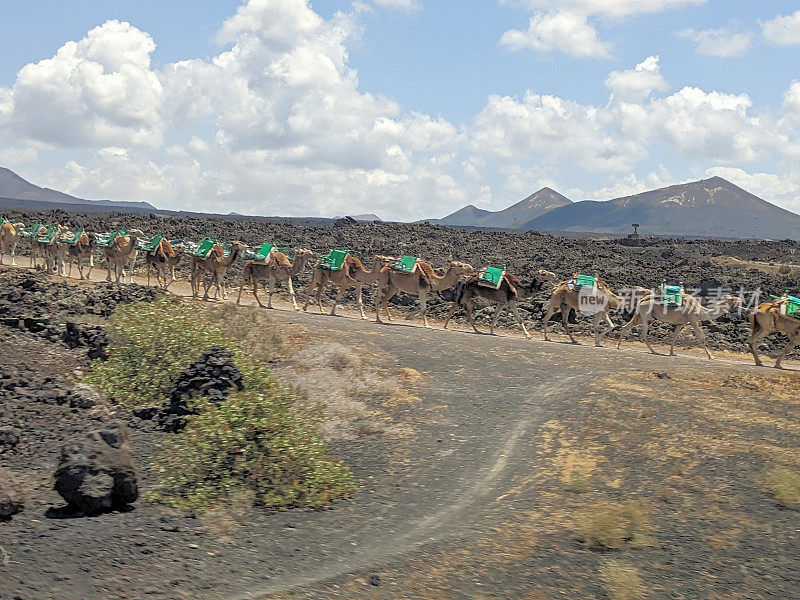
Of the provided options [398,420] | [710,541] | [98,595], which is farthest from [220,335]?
[710,541]

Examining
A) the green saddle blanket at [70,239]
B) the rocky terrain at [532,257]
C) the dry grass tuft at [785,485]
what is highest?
the rocky terrain at [532,257]

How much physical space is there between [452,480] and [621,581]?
133 inches

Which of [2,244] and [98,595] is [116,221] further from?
[98,595]

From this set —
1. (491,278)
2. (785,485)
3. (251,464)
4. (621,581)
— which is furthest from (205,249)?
(621,581)

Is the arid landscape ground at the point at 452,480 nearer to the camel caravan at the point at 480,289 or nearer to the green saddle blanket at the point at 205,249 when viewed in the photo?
the camel caravan at the point at 480,289

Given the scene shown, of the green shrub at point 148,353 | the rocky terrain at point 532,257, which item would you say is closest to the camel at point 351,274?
the rocky terrain at point 532,257

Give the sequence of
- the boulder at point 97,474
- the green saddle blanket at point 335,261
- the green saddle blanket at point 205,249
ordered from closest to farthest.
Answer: the boulder at point 97,474
the green saddle blanket at point 335,261
the green saddle blanket at point 205,249

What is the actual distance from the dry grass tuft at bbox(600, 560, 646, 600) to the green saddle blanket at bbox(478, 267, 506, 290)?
17348 mm

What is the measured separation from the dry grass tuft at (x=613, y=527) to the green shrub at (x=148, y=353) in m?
7.58

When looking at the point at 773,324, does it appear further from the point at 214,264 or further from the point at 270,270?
the point at 214,264

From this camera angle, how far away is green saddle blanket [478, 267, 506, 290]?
24641mm

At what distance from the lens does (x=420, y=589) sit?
7.09m

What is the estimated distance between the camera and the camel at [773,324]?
21.8 metres

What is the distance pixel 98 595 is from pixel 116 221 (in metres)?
65.7
